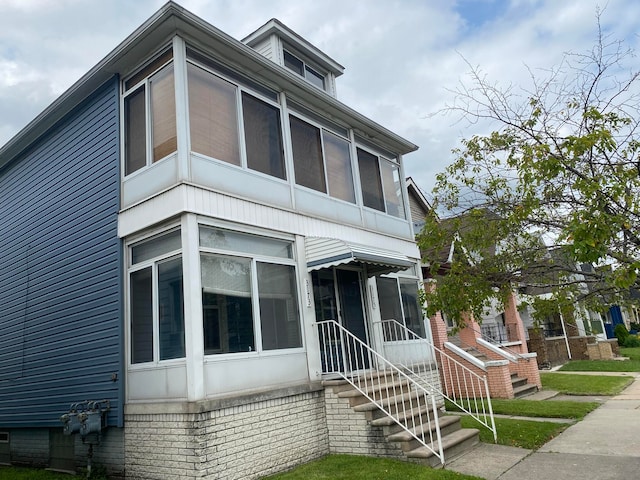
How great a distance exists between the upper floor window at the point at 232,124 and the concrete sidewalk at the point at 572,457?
220 inches

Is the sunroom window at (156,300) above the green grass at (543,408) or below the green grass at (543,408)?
above

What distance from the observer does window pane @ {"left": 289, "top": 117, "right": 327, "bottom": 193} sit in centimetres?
962

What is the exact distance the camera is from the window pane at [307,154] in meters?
9.62

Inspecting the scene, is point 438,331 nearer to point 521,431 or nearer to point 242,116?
point 521,431

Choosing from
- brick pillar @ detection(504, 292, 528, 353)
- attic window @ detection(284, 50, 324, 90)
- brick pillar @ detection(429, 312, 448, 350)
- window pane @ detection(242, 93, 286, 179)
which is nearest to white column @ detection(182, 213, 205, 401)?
window pane @ detection(242, 93, 286, 179)

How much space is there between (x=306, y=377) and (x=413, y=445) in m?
1.98

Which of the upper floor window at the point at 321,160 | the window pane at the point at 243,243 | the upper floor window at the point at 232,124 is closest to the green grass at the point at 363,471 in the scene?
the window pane at the point at 243,243

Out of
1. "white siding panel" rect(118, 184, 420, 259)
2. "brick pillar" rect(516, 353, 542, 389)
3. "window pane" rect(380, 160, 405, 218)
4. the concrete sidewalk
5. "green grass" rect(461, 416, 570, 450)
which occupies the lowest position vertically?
the concrete sidewalk

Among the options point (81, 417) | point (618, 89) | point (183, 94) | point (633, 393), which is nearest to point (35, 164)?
point (183, 94)

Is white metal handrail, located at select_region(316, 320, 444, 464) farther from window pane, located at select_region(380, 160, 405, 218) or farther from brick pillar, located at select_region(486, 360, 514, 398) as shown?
brick pillar, located at select_region(486, 360, 514, 398)

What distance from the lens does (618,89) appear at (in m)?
6.20

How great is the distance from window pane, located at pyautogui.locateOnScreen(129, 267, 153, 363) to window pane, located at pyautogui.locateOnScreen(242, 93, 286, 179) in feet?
8.29

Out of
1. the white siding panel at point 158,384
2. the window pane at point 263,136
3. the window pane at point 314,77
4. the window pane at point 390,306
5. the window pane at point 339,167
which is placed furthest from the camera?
the window pane at point 314,77

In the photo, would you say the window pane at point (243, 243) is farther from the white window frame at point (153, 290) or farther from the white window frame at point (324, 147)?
the white window frame at point (324, 147)
